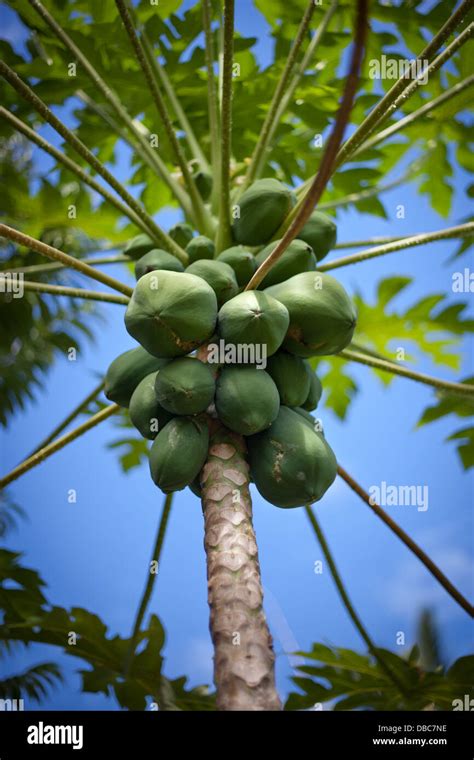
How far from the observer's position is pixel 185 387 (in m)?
1.85

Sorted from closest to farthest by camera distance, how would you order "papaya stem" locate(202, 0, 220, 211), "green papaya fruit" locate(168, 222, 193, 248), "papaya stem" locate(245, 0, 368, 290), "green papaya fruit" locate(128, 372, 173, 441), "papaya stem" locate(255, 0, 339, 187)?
"papaya stem" locate(245, 0, 368, 290) → "green papaya fruit" locate(128, 372, 173, 441) → "green papaya fruit" locate(168, 222, 193, 248) → "papaya stem" locate(202, 0, 220, 211) → "papaya stem" locate(255, 0, 339, 187)

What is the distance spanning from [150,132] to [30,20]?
803 mm

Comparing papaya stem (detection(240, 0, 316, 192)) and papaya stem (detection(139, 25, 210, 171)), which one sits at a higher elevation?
papaya stem (detection(139, 25, 210, 171))

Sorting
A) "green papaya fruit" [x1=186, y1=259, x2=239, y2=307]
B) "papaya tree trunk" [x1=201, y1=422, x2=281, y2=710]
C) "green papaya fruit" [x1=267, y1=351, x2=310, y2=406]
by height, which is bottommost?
"papaya tree trunk" [x1=201, y1=422, x2=281, y2=710]

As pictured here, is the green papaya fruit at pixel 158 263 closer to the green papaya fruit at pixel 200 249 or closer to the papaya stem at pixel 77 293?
the green papaya fruit at pixel 200 249

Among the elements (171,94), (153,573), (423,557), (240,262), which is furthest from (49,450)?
(171,94)

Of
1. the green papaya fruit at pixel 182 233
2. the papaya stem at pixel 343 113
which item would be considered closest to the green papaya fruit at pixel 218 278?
the papaya stem at pixel 343 113

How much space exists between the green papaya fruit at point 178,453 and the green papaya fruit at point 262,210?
832 millimetres

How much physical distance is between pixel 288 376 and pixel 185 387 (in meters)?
0.39

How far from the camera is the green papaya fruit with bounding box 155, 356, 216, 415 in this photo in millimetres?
1859

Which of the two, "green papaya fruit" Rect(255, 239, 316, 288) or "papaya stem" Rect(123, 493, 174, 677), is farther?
"papaya stem" Rect(123, 493, 174, 677)

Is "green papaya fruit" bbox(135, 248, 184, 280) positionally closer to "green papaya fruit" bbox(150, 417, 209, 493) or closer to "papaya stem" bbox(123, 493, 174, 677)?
"green papaya fruit" bbox(150, 417, 209, 493)
